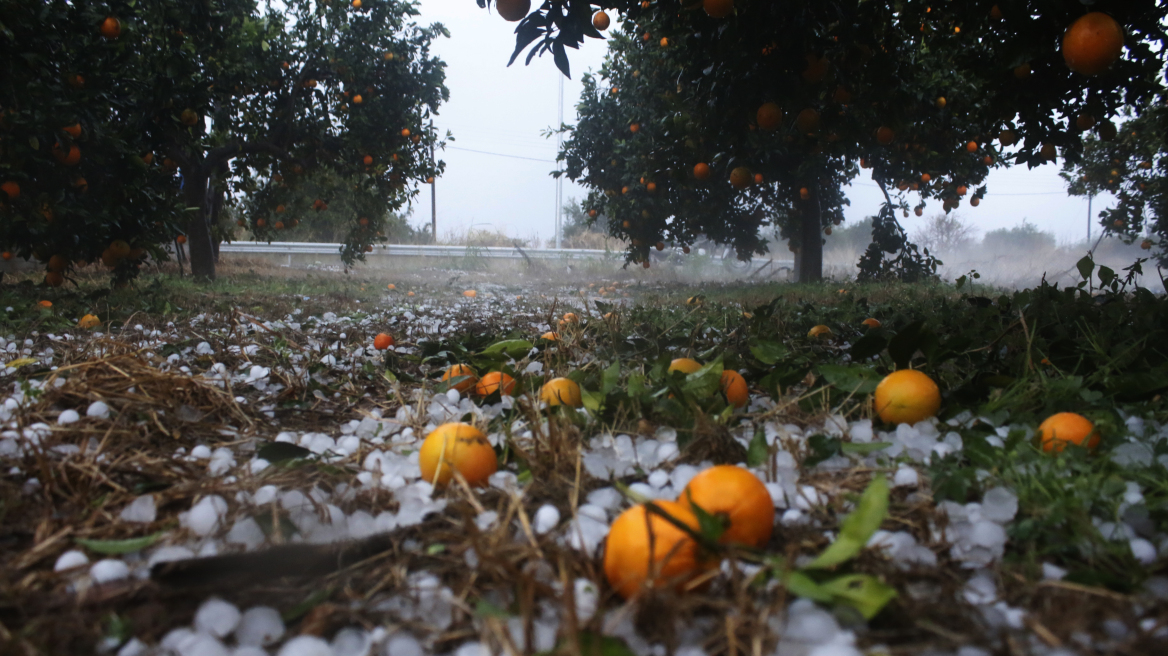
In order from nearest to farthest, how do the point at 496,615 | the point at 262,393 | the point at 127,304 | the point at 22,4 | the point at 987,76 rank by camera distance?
the point at 496,615
the point at 262,393
the point at 987,76
the point at 22,4
the point at 127,304

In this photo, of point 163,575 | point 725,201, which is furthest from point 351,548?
point 725,201

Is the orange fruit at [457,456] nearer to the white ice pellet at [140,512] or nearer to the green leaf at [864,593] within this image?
the white ice pellet at [140,512]

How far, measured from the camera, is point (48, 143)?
3.98 metres

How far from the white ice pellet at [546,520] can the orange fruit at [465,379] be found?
2.65 feet

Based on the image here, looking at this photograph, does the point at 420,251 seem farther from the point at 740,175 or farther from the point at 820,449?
the point at 820,449

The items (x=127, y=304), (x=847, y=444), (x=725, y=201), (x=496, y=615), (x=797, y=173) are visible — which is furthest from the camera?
(x=725, y=201)

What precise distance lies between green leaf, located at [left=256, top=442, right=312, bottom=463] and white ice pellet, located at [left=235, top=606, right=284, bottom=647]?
1.32 feet

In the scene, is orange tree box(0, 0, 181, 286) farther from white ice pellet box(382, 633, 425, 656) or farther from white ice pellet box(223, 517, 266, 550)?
white ice pellet box(382, 633, 425, 656)

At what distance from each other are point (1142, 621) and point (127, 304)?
4.82m

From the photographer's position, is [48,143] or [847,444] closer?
[847,444]

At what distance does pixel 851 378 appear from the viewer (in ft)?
4.30

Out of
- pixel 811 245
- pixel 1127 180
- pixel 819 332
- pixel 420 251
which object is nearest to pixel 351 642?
pixel 819 332

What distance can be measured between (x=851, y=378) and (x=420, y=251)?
16.8 metres

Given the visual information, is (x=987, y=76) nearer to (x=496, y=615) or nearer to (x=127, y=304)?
(x=496, y=615)
